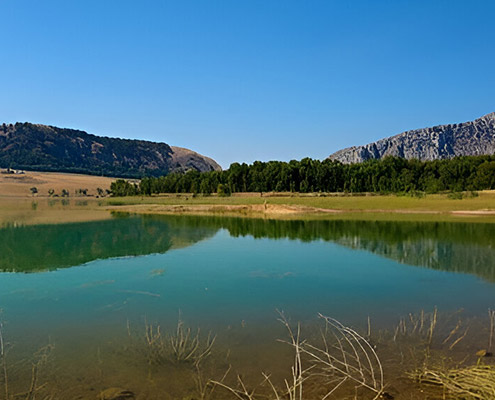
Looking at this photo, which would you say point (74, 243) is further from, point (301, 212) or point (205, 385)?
point (301, 212)

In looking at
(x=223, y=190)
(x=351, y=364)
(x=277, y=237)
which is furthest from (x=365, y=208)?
(x=351, y=364)

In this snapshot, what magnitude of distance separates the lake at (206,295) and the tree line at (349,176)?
94.7 meters

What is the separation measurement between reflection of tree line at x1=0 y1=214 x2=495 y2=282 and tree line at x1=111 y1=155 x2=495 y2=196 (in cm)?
8025

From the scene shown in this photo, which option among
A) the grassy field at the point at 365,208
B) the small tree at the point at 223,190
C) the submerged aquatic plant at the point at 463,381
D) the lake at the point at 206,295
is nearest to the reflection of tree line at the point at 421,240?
the lake at the point at 206,295

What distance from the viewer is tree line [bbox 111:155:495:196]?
124m

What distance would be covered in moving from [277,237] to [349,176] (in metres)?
99.4

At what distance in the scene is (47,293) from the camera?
A: 1781cm

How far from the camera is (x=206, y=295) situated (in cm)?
1728

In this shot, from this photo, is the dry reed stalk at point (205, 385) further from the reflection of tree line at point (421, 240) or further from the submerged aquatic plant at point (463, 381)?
the reflection of tree line at point (421, 240)

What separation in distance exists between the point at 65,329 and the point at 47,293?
19.3ft

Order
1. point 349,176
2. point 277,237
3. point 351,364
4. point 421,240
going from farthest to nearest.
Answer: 1. point 349,176
2. point 277,237
3. point 421,240
4. point 351,364

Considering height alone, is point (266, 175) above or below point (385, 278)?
above

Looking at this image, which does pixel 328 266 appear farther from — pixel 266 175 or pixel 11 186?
pixel 11 186

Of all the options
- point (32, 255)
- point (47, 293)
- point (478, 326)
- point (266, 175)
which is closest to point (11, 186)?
point (266, 175)
